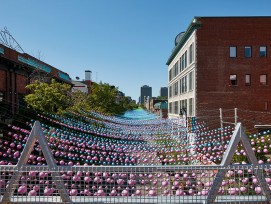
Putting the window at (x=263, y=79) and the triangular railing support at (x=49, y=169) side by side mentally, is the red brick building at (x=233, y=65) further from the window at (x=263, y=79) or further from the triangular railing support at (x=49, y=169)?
the triangular railing support at (x=49, y=169)

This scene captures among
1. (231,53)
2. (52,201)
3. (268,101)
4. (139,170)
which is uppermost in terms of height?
(231,53)

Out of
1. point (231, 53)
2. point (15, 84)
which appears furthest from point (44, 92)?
point (231, 53)

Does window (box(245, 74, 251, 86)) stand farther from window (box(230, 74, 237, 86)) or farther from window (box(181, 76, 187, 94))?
window (box(181, 76, 187, 94))

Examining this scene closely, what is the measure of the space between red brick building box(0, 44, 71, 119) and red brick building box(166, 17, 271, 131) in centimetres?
1778

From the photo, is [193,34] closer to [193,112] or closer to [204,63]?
[204,63]

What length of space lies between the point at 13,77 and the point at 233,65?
2307 cm

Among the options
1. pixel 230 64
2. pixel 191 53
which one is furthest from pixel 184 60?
pixel 230 64

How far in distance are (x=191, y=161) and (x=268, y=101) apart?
2038 centimetres

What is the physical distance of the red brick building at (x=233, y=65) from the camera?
30453 millimetres

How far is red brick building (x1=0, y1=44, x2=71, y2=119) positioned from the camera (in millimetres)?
21531

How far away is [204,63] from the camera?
3070 centimetres

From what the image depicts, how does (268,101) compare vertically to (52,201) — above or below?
above

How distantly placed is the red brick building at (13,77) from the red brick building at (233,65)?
17781 mm

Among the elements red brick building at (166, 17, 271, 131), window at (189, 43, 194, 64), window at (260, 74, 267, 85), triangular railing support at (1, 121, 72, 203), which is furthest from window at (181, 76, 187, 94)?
triangular railing support at (1, 121, 72, 203)
